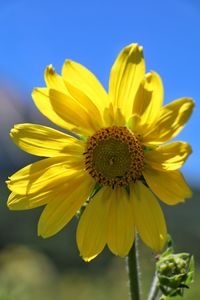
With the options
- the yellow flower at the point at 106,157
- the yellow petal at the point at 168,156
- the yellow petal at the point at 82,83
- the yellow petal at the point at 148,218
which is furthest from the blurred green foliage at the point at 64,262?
the yellow petal at the point at 82,83

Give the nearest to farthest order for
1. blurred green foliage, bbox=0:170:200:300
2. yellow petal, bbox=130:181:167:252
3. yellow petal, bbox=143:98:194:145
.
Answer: yellow petal, bbox=143:98:194:145 → yellow petal, bbox=130:181:167:252 → blurred green foliage, bbox=0:170:200:300

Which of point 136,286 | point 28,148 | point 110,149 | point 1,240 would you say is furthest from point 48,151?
point 1,240

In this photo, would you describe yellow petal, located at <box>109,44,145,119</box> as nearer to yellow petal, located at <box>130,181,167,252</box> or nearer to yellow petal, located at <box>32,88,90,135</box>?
yellow petal, located at <box>32,88,90,135</box>

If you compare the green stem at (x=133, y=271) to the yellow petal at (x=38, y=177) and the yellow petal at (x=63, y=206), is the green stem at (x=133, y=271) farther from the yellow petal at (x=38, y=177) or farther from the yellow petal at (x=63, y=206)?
the yellow petal at (x=38, y=177)

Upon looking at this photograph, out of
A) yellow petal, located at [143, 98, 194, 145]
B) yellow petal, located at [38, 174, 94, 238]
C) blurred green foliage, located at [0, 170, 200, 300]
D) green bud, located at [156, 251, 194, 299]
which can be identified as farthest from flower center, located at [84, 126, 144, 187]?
blurred green foliage, located at [0, 170, 200, 300]

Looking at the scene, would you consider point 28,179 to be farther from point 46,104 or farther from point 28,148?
point 46,104

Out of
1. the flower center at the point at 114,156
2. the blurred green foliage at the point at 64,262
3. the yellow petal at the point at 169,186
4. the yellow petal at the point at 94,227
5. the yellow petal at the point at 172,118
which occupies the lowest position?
the blurred green foliage at the point at 64,262

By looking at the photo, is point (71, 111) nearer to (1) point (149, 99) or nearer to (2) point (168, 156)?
(1) point (149, 99)
